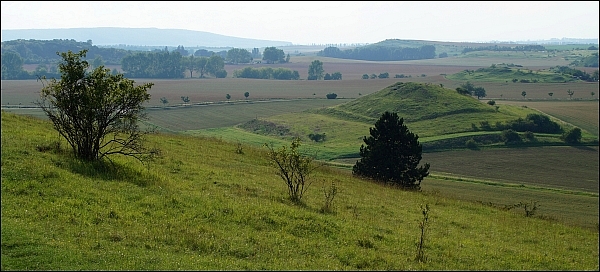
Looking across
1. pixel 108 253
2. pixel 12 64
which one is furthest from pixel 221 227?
pixel 12 64

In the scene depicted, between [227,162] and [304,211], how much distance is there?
13.5 metres

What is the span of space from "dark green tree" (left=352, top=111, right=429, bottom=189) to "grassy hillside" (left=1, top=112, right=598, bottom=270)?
12.3 meters

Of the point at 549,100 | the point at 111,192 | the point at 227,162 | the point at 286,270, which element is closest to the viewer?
the point at 286,270

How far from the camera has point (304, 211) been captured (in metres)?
17.9

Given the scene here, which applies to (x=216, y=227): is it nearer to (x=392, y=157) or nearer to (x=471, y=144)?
A: (x=392, y=157)

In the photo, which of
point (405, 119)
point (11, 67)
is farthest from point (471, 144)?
point (11, 67)

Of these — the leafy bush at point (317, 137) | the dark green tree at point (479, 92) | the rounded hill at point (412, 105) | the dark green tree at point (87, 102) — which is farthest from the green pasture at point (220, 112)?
the dark green tree at point (87, 102)

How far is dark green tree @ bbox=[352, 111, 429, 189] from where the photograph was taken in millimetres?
37156

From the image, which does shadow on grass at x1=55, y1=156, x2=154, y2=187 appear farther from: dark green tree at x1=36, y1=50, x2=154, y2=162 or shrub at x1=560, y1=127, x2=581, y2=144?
shrub at x1=560, y1=127, x2=581, y2=144

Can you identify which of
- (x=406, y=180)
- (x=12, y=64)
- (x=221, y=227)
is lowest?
(x=406, y=180)

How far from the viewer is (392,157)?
3803 centimetres

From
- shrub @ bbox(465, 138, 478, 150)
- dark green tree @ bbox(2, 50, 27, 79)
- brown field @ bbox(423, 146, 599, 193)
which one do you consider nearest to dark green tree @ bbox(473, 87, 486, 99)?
shrub @ bbox(465, 138, 478, 150)

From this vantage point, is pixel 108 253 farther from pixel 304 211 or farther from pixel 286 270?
pixel 304 211

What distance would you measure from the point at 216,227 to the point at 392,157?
82.9ft
